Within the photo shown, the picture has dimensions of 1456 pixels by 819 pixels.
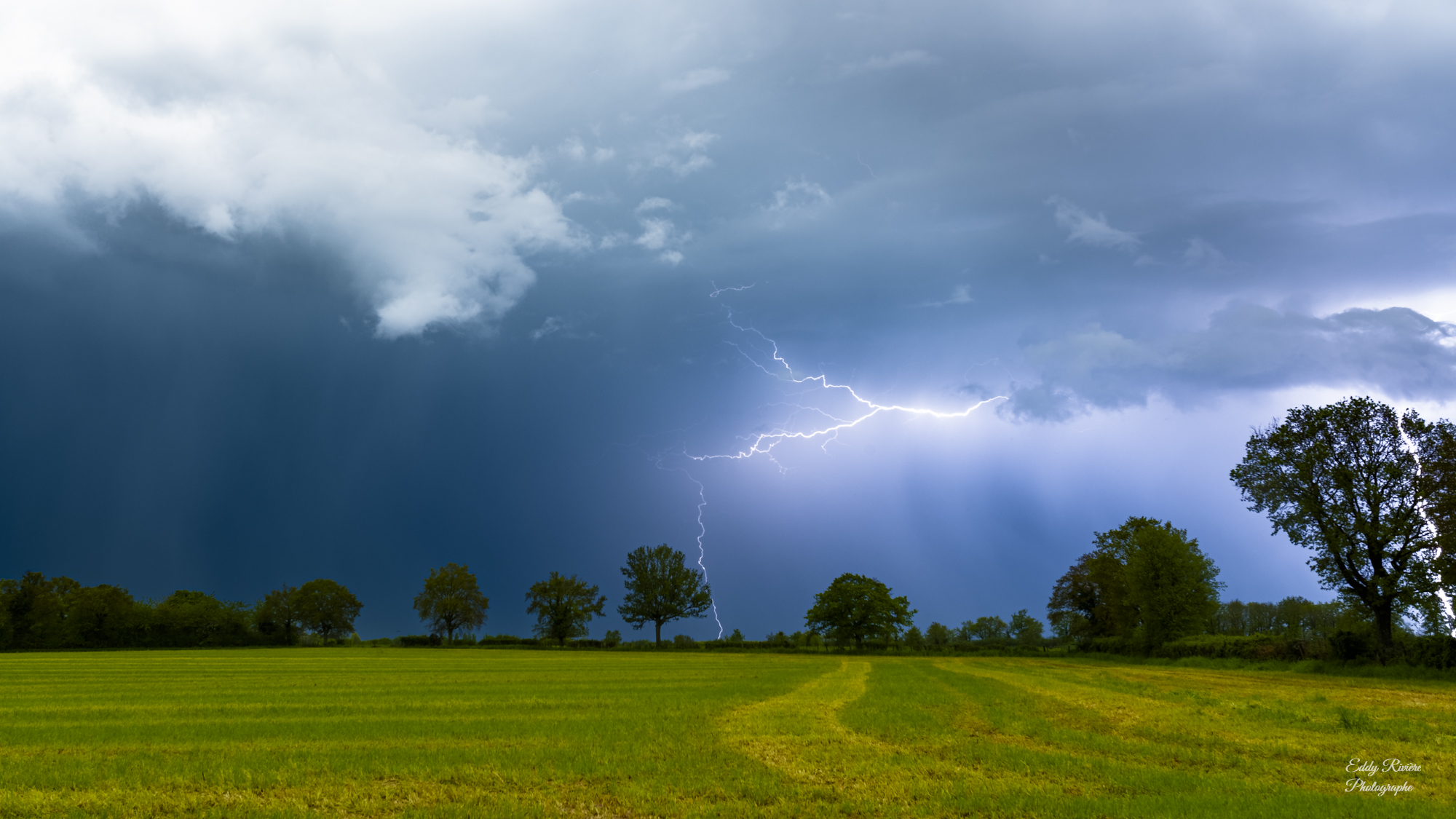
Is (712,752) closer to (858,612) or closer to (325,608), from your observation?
(858,612)

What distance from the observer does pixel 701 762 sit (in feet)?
36.5

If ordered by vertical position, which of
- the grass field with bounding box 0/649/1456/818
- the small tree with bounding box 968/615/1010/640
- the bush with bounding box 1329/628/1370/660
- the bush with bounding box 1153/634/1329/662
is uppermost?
the grass field with bounding box 0/649/1456/818

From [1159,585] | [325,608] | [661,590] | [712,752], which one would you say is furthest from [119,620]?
[1159,585]

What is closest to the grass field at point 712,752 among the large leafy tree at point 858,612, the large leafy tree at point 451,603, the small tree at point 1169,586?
the small tree at point 1169,586

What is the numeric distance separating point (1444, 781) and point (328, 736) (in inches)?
747

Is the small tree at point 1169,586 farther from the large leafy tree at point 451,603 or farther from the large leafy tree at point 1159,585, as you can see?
the large leafy tree at point 451,603

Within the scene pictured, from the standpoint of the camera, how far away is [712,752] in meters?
12.1

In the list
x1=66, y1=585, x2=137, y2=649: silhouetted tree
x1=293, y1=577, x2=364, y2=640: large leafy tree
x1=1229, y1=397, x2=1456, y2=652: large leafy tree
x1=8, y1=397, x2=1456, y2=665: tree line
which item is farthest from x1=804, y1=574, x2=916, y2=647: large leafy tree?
x1=66, y1=585, x2=137, y2=649: silhouetted tree

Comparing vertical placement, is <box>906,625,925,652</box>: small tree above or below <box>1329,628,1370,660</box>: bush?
below

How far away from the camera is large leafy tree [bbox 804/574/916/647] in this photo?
81375mm

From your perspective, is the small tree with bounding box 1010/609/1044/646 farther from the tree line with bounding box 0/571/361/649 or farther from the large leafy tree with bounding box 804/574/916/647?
the tree line with bounding box 0/571/361/649

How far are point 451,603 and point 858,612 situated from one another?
187ft

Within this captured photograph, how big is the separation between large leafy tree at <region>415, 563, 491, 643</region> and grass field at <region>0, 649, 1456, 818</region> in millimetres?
77180

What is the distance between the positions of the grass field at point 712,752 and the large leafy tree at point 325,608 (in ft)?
286
